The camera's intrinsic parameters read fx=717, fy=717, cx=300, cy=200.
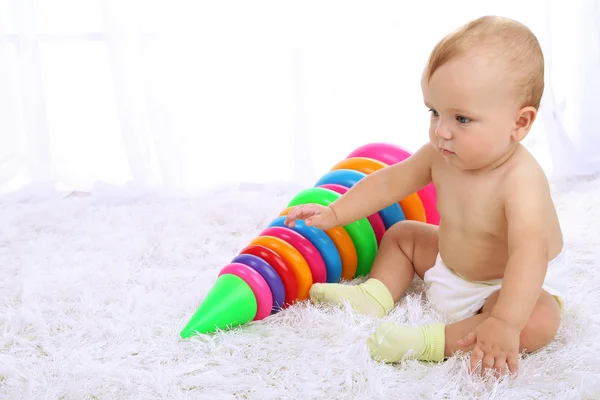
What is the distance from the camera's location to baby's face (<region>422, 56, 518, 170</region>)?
996mm

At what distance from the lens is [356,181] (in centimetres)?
139

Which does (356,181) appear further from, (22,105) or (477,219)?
(22,105)

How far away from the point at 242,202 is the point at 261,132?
0.45m

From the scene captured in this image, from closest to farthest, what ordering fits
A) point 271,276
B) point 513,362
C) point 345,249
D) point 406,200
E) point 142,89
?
point 513,362
point 271,276
point 345,249
point 406,200
point 142,89

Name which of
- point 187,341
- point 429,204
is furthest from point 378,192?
point 187,341

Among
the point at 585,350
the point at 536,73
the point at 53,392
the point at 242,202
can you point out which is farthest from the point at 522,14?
the point at 53,392

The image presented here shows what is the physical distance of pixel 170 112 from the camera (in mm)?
2125

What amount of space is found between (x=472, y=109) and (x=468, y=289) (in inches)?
11.9

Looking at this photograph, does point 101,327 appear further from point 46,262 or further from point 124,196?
point 124,196

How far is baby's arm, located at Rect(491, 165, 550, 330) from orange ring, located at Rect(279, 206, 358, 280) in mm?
335

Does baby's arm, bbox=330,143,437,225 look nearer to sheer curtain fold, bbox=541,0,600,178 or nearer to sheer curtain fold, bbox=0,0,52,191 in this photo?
sheer curtain fold, bbox=541,0,600,178

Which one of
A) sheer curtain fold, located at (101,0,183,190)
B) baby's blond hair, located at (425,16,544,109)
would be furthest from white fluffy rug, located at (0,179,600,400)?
sheer curtain fold, located at (101,0,183,190)

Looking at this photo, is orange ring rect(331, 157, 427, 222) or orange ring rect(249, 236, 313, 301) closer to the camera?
orange ring rect(249, 236, 313, 301)

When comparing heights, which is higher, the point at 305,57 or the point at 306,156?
the point at 305,57
